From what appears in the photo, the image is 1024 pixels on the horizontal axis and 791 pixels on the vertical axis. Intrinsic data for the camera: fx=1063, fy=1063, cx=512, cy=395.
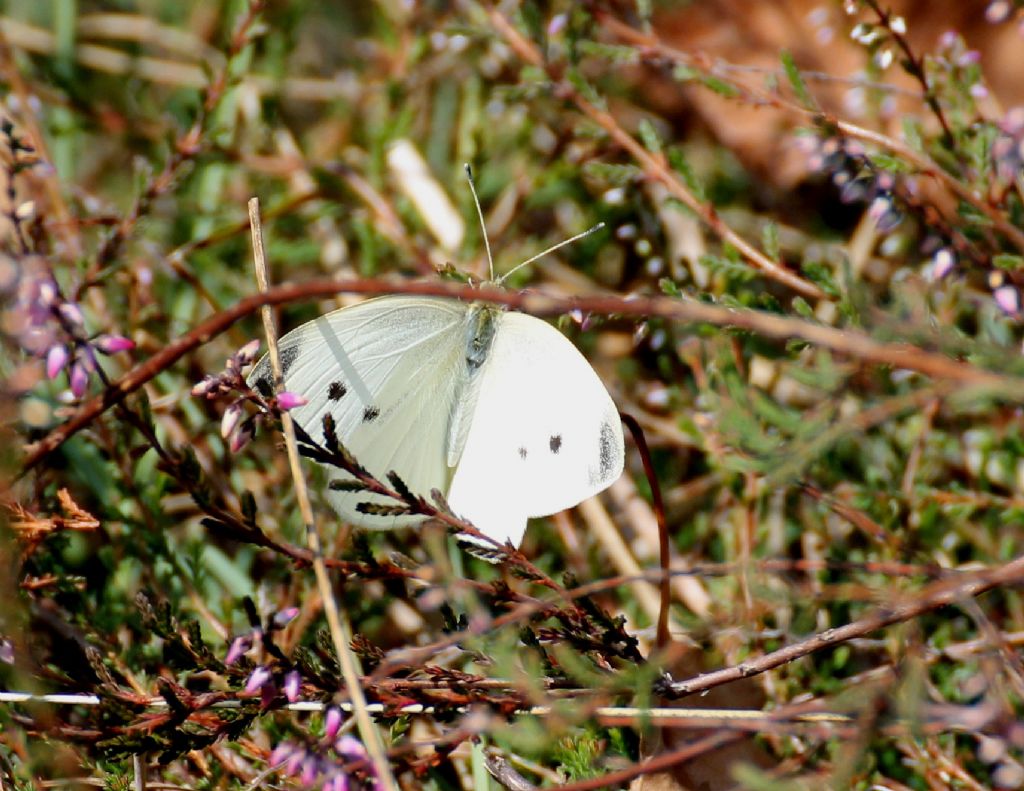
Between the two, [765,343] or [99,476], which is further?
[765,343]

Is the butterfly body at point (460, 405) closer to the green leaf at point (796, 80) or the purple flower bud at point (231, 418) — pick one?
the purple flower bud at point (231, 418)

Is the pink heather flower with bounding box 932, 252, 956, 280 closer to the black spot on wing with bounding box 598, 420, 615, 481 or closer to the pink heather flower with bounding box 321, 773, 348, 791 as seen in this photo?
the black spot on wing with bounding box 598, 420, 615, 481

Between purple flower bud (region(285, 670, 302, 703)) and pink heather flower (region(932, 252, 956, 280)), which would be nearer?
purple flower bud (region(285, 670, 302, 703))

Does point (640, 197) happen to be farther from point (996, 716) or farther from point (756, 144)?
point (996, 716)

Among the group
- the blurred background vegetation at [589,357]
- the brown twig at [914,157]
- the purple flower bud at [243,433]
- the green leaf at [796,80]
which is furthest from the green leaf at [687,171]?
the purple flower bud at [243,433]

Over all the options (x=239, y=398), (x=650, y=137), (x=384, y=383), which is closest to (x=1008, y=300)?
(x=650, y=137)

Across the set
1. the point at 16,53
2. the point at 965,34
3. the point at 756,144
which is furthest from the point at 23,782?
the point at 965,34

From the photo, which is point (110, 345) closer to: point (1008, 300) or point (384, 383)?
point (384, 383)

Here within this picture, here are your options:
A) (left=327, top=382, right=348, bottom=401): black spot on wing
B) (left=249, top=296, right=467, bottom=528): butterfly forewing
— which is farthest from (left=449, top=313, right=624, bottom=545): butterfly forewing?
(left=327, top=382, right=348, bottom=401): black spot on wing
